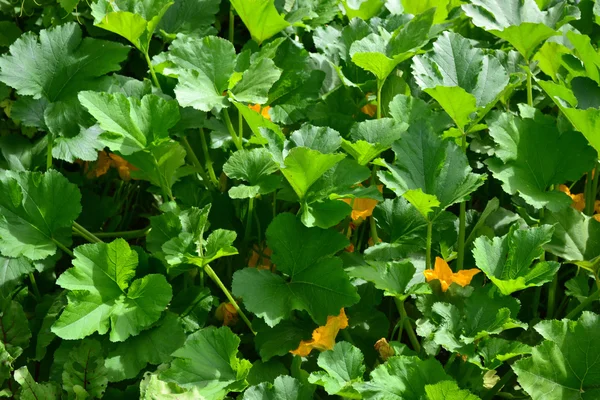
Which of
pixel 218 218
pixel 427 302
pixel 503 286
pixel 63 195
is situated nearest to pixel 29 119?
pixel 63 195

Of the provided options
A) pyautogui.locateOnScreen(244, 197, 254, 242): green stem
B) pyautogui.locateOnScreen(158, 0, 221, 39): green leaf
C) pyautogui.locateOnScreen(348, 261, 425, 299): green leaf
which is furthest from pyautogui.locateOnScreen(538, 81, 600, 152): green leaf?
pyautogui.locateOnScreen(158, 0, 221, 39): green leaf

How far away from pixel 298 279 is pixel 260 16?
23.6 inches

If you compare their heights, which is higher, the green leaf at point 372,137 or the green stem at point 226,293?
the green leaf at point 372,137

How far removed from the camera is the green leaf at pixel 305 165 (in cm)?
132

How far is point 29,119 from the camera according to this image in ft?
5.41

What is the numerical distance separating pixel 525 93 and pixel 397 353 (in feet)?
2.48

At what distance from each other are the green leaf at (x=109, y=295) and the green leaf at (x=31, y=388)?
146 mm

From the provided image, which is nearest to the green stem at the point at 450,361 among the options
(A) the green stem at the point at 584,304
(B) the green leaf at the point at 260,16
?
(A) the green stem at the point at 584,304

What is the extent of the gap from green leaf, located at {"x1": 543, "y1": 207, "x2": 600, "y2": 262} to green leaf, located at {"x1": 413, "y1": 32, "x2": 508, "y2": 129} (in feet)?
0.83

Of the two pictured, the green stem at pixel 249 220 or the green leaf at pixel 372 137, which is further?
the green stem at pixel 249 220

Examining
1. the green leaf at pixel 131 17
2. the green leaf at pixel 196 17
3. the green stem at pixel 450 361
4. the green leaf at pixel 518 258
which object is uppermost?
the green leaf at pixel 131 17

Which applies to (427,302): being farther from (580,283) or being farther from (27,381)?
(27,381)

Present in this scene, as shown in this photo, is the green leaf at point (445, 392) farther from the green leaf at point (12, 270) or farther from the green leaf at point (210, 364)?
the green leaf at point (12, 270)

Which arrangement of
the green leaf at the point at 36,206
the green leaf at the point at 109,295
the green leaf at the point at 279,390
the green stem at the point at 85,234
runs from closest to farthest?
the green leaf at the point at 279,390, the green leaf at the point at 109,295, the green leaf at the point at 36,206, the green stem at the point at 85,234
